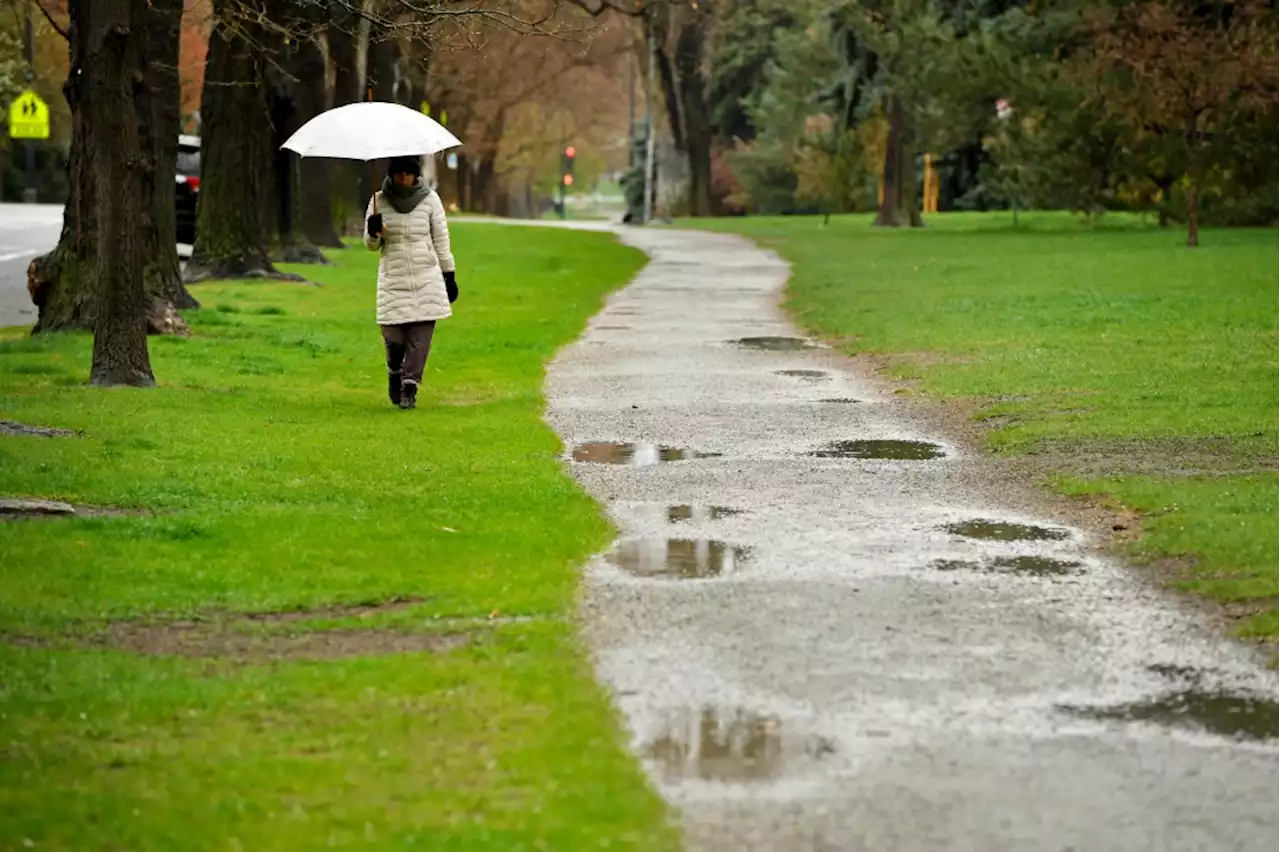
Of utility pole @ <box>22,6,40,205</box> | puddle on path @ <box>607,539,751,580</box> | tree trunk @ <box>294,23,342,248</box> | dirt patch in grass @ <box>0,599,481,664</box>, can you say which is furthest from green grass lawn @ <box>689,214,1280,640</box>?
utility pole @ <box>22,6,40,205</box>

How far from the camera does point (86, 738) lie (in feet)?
19.7

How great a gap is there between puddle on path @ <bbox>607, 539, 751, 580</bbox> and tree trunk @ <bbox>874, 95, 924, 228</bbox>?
155 ft

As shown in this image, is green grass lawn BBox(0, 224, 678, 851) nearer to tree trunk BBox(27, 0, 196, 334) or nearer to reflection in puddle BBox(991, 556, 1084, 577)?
reflection in puddle BBox(991, 556, 1084, 577)

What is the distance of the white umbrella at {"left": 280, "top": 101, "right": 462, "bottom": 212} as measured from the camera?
14203 millimetres

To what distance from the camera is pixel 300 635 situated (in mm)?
7465

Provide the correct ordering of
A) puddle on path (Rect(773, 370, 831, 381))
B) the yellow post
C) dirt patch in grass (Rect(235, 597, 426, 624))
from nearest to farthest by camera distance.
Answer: dirt patch in grass (Rect(235, 597, 426, 624)) < puddle on path (Rect(773, 370, 831, 381)) < the yellow post

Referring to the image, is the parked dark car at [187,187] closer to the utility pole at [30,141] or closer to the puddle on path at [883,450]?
the puddle on path at [883,450]

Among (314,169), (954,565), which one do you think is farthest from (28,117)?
(954,565)

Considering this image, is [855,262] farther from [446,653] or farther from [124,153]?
[446,653]

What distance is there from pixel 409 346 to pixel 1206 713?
351 inches

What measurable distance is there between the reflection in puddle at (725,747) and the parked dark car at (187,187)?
30507 millimetres

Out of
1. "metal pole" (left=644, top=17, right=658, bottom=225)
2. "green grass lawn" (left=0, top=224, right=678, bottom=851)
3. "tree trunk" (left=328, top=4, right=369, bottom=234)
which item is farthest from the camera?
"metal pole" (left=644, top=17, right=658, bottom=225)

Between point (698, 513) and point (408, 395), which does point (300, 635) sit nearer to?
point (698, 513)

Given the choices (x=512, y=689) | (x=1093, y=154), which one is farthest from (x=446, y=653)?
(x=1093, y=154)
